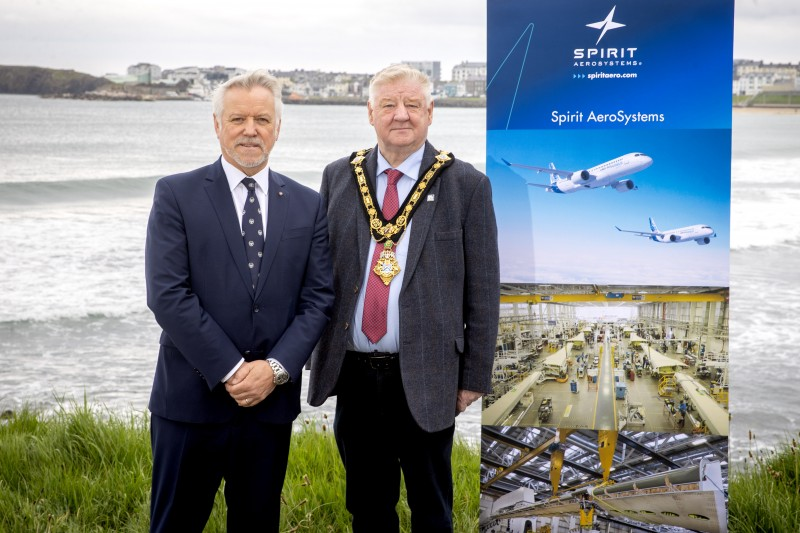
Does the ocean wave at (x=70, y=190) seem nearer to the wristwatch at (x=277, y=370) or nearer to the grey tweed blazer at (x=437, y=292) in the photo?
the grey tweed blazer at (x=437, y=292)

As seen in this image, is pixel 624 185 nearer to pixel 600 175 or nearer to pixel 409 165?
pixel 600 175

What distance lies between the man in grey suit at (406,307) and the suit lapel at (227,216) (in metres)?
0.34

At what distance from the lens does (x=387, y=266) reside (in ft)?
8.50

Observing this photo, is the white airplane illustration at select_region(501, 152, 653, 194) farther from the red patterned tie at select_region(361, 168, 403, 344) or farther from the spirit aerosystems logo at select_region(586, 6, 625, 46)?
the red patterned tie at select_region(361, 168, 403, 344)

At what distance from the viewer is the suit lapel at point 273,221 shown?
2.44 meters

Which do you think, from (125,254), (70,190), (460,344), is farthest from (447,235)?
(70,190)

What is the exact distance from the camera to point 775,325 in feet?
27.6

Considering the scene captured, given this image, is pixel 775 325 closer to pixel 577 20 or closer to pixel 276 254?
pixel 577 20

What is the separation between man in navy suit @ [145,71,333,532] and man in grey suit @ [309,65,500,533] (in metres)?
0.15

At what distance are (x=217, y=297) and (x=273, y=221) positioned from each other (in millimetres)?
264

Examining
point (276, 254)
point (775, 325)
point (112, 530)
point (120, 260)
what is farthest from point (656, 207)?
point (120, 260)

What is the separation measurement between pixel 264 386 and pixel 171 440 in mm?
305

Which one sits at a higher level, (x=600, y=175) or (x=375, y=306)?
(x=600, y=175)

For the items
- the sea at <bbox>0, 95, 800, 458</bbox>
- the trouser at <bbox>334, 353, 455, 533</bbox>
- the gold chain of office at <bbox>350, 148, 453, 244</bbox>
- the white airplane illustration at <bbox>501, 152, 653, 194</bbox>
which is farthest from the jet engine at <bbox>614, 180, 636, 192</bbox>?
the sea at <bbox>0, 95, 800, 458</bbox>
